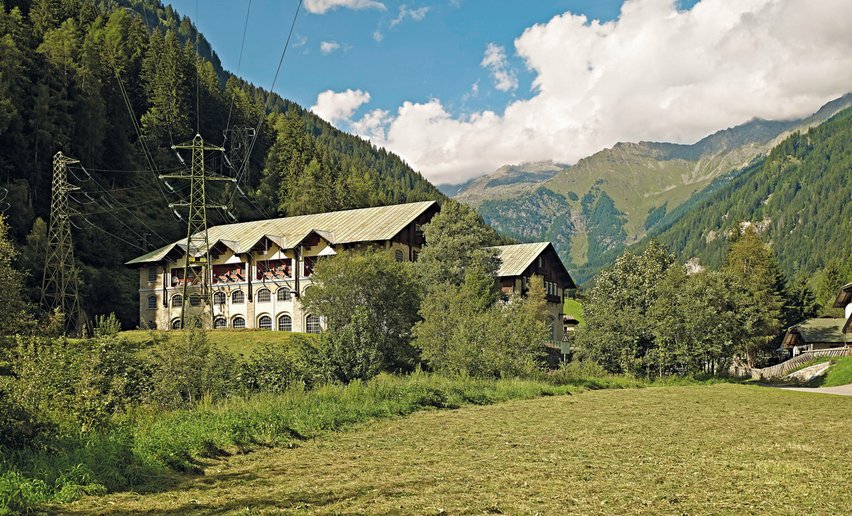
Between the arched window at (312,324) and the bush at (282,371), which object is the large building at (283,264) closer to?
the arched window at (312,324)

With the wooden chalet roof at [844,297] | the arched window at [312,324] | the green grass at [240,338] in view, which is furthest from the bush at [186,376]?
the wooden chalet roof at [844,297]

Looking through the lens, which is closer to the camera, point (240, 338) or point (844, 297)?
point (240, 338)

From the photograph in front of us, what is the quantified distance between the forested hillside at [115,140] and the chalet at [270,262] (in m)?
4.87

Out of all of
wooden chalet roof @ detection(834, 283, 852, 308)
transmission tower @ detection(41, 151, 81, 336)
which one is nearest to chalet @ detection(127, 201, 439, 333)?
transmission tower @ detection(41, 151, 81, 336)

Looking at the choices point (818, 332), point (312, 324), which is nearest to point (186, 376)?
point (312, 324)

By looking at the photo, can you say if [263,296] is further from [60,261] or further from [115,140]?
[115,140]

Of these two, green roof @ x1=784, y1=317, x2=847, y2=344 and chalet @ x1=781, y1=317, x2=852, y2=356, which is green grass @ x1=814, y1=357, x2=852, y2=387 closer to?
chalet @ x1=781, y1=317, x2=852, y2=356

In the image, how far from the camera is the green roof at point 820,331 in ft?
227

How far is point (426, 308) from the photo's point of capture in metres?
35.5

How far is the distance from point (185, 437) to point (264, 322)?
5398 centimetres

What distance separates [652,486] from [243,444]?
733 centimetres

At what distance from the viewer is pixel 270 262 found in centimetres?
6588

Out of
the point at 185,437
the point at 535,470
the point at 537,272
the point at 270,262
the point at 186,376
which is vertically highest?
the point at 270,262

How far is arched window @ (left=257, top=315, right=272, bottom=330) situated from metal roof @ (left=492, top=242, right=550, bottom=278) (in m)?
21.8
